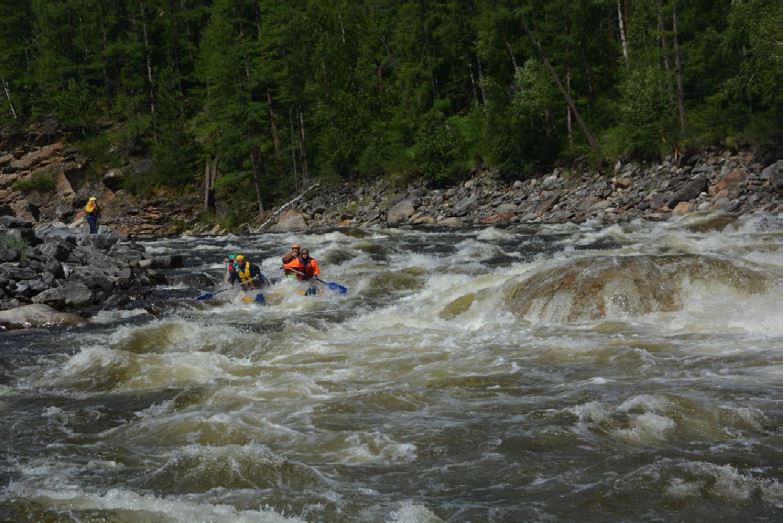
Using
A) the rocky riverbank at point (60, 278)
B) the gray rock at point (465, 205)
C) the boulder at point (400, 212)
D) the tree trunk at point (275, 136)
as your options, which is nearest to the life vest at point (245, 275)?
the rocky riverbank at point (60, 278)

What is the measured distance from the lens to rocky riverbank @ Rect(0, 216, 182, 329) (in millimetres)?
12445

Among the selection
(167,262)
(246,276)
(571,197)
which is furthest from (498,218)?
(246,276)

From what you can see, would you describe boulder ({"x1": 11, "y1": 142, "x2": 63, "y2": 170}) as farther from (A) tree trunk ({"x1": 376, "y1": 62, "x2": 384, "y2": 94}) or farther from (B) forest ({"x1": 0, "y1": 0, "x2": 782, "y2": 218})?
(A) tree trunk ({"x1": 376, "y1": 62, "x2": 384, "y2": 94})

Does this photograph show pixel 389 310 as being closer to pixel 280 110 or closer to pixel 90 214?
pixel 90 214

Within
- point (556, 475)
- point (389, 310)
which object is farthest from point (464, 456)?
point (389, 310)

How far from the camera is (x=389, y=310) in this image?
12.1 meters

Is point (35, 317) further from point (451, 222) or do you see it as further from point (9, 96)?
point (9, 96)

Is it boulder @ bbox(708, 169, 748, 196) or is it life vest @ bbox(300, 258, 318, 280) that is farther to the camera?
boulder @ bbox(708, 169, 748, 196)

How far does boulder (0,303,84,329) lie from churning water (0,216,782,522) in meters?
0.45

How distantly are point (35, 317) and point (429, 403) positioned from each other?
8053 mm

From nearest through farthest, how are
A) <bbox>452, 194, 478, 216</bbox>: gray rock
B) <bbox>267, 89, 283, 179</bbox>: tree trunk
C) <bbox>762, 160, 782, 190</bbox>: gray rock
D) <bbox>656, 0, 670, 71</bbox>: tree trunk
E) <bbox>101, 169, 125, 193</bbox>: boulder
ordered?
1. <bbox>762, 160, 782, 190</bbox>: gray rock
2. <bbox>656, 0, 670, 71</bbox>: tree trunk
3. <bbox>452, 194, 478, 216</bbox>: gray rock
4. <bbox>267, 89, 283, 179</bbox>: tree trunk
5. <bbox>101, 169, 125, 193</bbox>: boulder

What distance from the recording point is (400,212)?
31.3m

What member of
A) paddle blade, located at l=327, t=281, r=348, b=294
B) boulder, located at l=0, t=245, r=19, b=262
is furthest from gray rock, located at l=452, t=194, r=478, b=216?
boulder, located at l=0, t=245, r=19, b=262

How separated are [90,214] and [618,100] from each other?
21.2 meters
